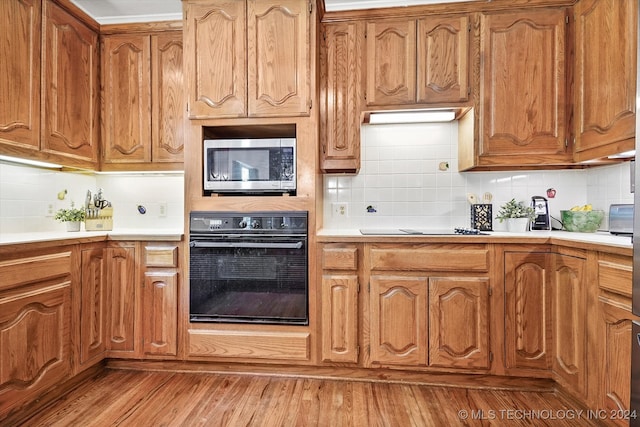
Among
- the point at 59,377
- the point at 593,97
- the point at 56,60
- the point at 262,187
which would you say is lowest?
the point at 59,377

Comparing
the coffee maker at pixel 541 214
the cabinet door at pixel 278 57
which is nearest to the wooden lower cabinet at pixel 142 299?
the cabinet door at pixel 278 57

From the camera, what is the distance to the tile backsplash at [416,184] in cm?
247

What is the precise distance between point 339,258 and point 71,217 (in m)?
1.83

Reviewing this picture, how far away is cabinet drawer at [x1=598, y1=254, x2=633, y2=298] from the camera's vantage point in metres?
1.36

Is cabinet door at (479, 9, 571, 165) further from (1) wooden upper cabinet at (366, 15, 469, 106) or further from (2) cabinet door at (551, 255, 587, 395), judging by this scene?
(2) cabinet door at (551, 255, 587, 395)

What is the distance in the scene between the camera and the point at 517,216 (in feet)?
7.35

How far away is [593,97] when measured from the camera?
193 cm

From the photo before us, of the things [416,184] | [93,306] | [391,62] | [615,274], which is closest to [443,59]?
[391,62]

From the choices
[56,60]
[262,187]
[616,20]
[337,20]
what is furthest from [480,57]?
[56,60]

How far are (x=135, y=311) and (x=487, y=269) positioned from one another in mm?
2122

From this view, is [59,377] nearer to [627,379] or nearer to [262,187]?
[262,187]

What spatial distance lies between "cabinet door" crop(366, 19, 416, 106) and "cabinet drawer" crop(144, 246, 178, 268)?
1591 millimetres

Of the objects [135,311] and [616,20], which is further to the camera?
[135,311]

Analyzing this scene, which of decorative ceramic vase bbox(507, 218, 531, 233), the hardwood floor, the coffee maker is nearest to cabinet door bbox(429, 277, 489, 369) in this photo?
the hardwood floor
